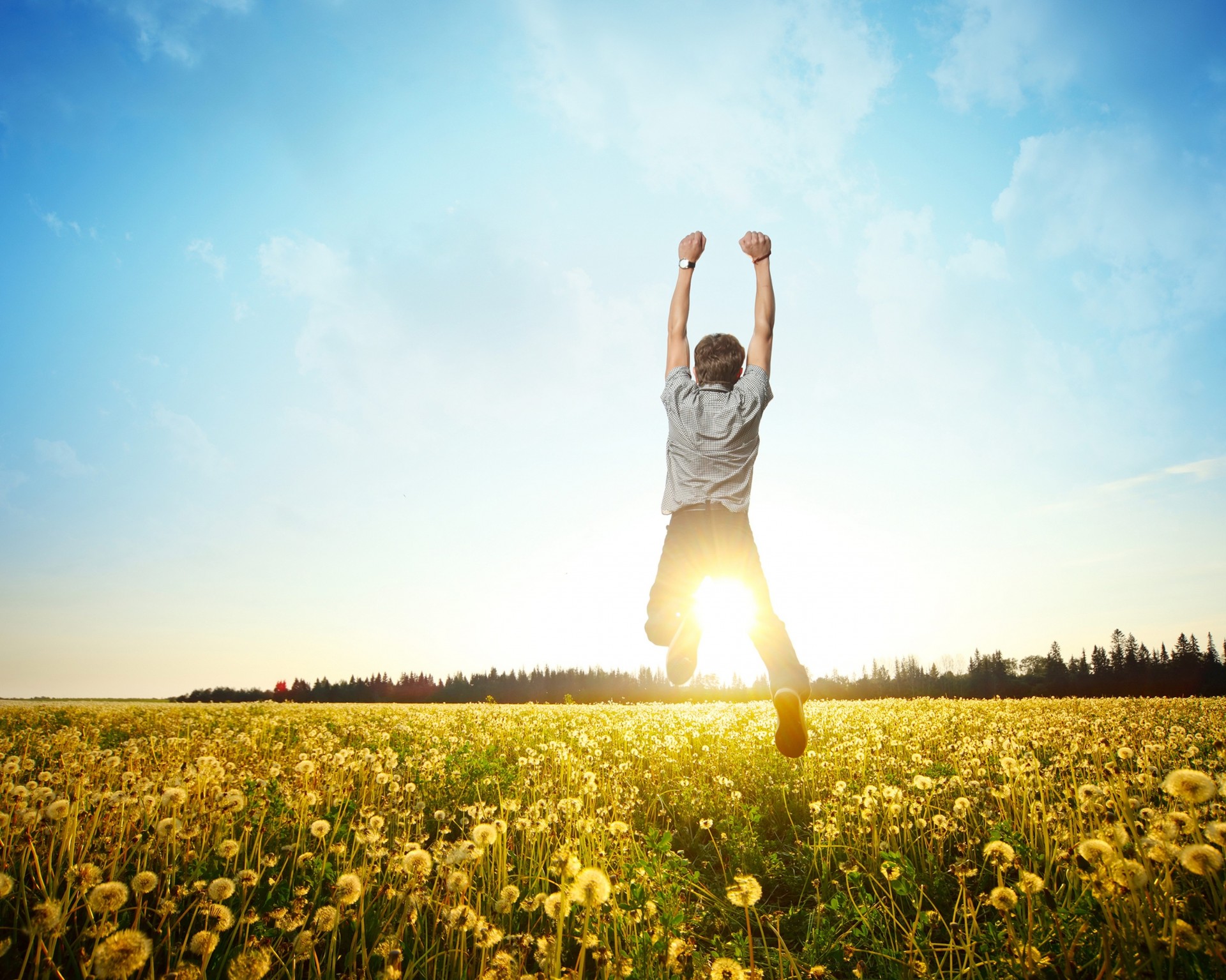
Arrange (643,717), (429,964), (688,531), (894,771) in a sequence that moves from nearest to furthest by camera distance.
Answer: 1. (429,964)
2. (688,531)
3. (894,771)
4. (643,717)

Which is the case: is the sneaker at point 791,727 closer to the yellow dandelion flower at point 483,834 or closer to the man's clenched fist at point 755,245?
the yellow dandelion flower at point 483,834

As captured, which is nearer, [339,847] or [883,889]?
[339,847]

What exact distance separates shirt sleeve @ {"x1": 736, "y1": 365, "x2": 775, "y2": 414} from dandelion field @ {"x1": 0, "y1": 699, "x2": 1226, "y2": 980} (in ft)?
9.37

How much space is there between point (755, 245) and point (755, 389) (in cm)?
136

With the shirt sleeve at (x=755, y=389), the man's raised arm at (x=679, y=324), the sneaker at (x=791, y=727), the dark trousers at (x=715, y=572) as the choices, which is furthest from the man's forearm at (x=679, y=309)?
the sneaker at (x=791, y=727)

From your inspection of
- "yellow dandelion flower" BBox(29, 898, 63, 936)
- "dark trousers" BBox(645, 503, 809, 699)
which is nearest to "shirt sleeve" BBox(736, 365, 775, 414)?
"dark trousers" BBox(645, 503, 809, 699)

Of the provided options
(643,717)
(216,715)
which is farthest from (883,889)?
(216,715)

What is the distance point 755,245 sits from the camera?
5410mm

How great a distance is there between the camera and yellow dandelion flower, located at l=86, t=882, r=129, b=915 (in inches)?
83.8

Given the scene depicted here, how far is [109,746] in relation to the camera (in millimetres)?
7965

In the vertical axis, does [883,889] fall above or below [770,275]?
below

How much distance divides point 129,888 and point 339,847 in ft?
3.92

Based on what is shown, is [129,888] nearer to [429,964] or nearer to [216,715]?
[429,964]

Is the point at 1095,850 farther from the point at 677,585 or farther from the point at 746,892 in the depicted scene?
the point at 677,585
